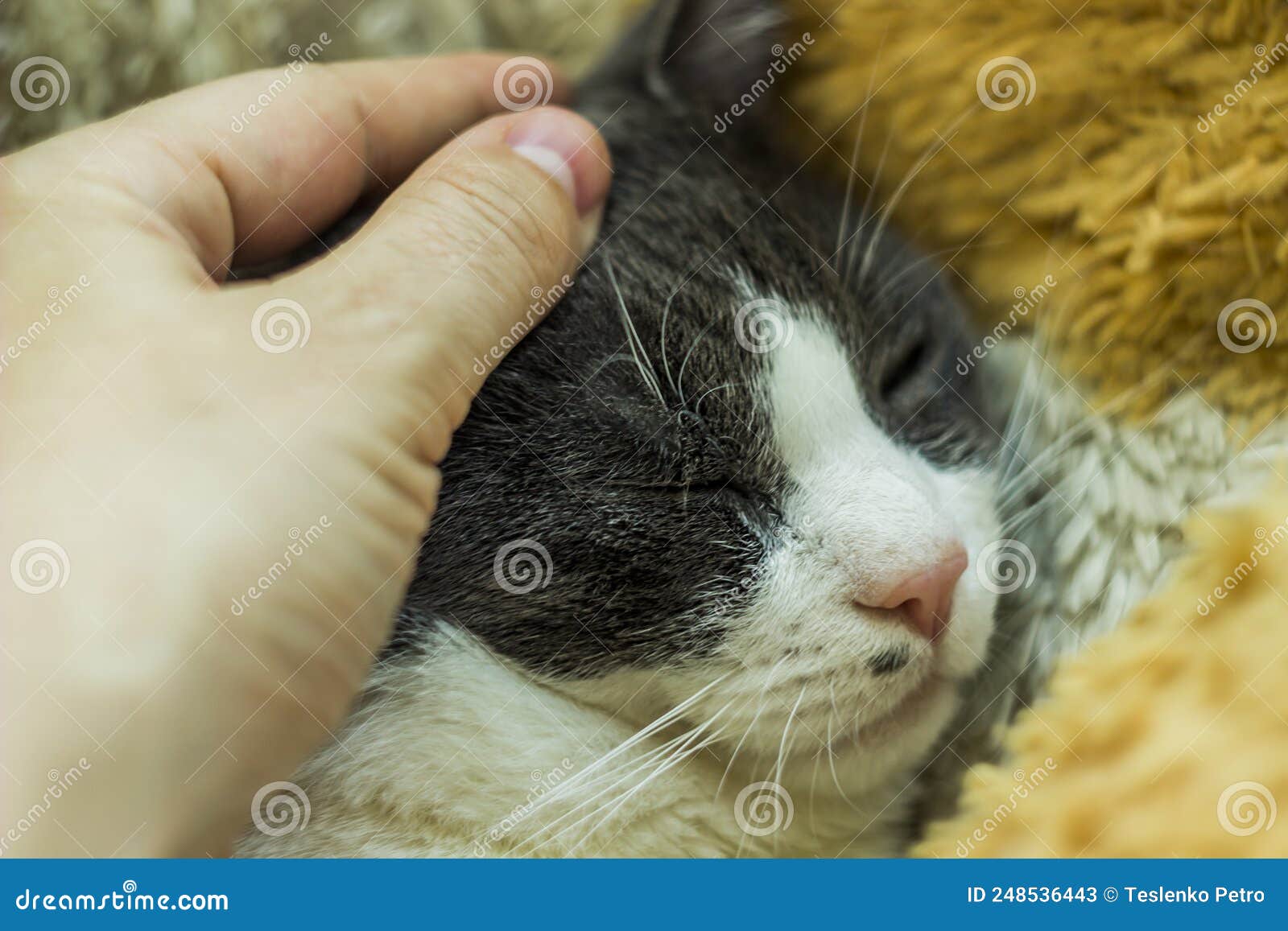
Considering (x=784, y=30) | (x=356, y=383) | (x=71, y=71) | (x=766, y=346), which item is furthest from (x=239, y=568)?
(x=784, y=30)

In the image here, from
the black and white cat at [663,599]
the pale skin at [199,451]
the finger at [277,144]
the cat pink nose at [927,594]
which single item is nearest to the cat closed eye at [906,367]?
the black and white cat at [663,599]

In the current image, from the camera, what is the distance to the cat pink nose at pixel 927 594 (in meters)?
0.70

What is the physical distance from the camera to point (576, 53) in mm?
1132

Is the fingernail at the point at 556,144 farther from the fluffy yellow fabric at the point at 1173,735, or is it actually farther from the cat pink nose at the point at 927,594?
the fluffy yellow fabric at the point at 1173,735

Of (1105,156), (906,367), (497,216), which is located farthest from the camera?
(906,367)

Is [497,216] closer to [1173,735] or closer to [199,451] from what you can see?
[199,451]

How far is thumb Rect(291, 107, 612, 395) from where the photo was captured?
664mm

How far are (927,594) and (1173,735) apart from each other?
0.17m

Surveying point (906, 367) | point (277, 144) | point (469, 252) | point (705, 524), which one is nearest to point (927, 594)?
point (705, 524)

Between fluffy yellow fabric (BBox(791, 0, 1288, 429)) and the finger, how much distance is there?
1.19 ft

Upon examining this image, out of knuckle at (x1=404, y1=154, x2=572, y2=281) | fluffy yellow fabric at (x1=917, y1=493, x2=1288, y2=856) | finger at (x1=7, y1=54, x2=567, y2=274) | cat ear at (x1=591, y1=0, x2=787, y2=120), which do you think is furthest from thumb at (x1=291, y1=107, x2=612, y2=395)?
fluffy yellow fabric at (x1=917, y1=493, x2=1288, y2=856)

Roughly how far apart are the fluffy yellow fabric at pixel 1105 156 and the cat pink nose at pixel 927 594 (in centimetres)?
23

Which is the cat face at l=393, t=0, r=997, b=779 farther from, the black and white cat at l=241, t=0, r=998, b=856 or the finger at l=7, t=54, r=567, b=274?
the finger at l=7, t=54, r=567, b=274

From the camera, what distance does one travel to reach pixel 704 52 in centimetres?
101
